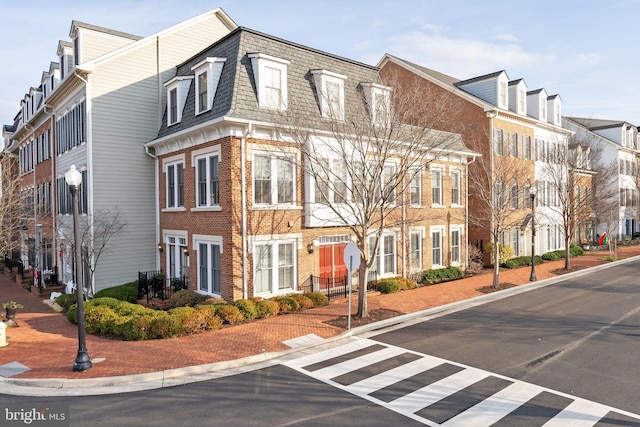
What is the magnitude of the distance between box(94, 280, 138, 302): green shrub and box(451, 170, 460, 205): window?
58.9 feet

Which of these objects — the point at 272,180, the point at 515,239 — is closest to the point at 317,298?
the point at 272,180

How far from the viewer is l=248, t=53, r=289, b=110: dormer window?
16.6 meters

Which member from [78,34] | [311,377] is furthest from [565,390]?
[78,34]

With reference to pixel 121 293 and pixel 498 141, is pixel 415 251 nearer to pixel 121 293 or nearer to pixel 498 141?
pixel 498 141

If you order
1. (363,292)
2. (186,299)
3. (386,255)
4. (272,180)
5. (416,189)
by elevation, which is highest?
(272,180)

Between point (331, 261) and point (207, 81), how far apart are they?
936cm

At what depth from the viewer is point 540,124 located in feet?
104

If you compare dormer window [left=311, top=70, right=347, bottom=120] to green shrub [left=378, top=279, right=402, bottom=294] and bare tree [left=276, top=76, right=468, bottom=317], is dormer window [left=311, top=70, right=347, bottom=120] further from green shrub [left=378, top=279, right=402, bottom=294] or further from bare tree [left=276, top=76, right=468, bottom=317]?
green shrub [left=378, top=279, right=402, bottom=294]

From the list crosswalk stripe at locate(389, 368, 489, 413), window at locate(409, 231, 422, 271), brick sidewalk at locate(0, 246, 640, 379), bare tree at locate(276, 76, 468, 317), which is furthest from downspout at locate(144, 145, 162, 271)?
crosswalk stripe at locate(389, 368, 489, 413)

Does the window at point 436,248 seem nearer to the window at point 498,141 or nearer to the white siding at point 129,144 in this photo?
the window at point 498,141

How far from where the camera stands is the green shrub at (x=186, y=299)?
53.5ft

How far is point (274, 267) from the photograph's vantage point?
1692 cm

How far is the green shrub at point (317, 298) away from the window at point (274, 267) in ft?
3.78

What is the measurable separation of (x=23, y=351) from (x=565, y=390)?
13.9 meters
